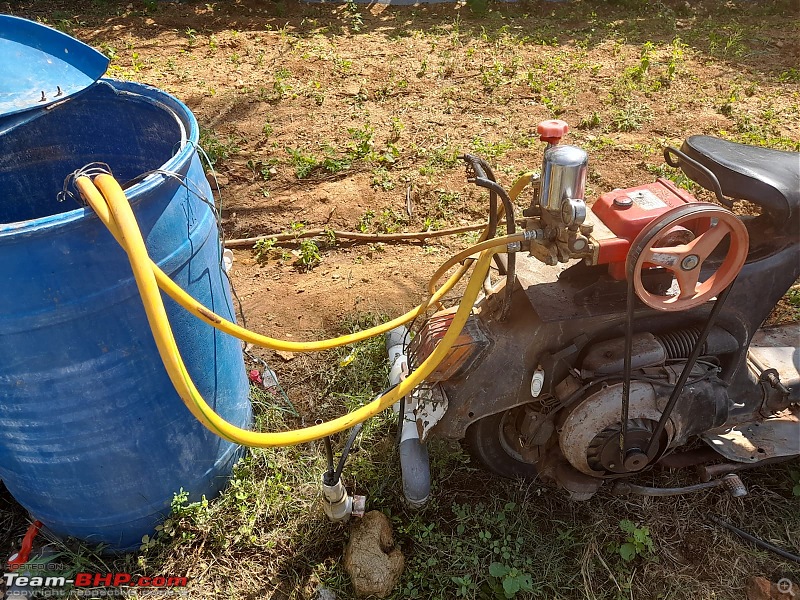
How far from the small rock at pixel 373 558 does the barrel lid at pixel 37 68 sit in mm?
1863

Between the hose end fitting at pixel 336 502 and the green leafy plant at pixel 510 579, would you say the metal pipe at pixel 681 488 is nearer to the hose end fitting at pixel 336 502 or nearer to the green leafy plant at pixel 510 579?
the green leafy plant at pixel 510 579

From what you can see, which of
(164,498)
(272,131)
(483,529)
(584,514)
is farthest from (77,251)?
(272,131)

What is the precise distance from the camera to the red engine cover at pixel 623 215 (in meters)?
1.99

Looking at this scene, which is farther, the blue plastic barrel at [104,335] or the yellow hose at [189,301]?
the blue plastic barrel at [104,335]

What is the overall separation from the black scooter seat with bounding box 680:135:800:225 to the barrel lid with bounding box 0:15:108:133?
85.6 inches

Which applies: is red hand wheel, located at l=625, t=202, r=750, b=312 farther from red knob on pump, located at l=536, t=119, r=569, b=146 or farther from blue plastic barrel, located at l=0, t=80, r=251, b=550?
blue plastic barrel, located at l=0, t=80, r=251, b=550

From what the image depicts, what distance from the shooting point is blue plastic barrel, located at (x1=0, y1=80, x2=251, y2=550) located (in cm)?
173

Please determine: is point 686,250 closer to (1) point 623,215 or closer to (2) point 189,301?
(1) point 623,215

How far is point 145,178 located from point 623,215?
1500mm

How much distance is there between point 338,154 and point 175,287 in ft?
10.2

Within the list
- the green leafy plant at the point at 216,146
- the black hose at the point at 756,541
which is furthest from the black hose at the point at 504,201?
the green leafy plant at the point at 216,146

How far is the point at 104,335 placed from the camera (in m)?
1.87

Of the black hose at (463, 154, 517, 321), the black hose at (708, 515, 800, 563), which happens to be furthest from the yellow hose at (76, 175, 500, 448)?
the black hose at (708, 515, 800, 563)

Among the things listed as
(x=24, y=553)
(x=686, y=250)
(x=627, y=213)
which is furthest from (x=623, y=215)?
(x=24, y=553)
